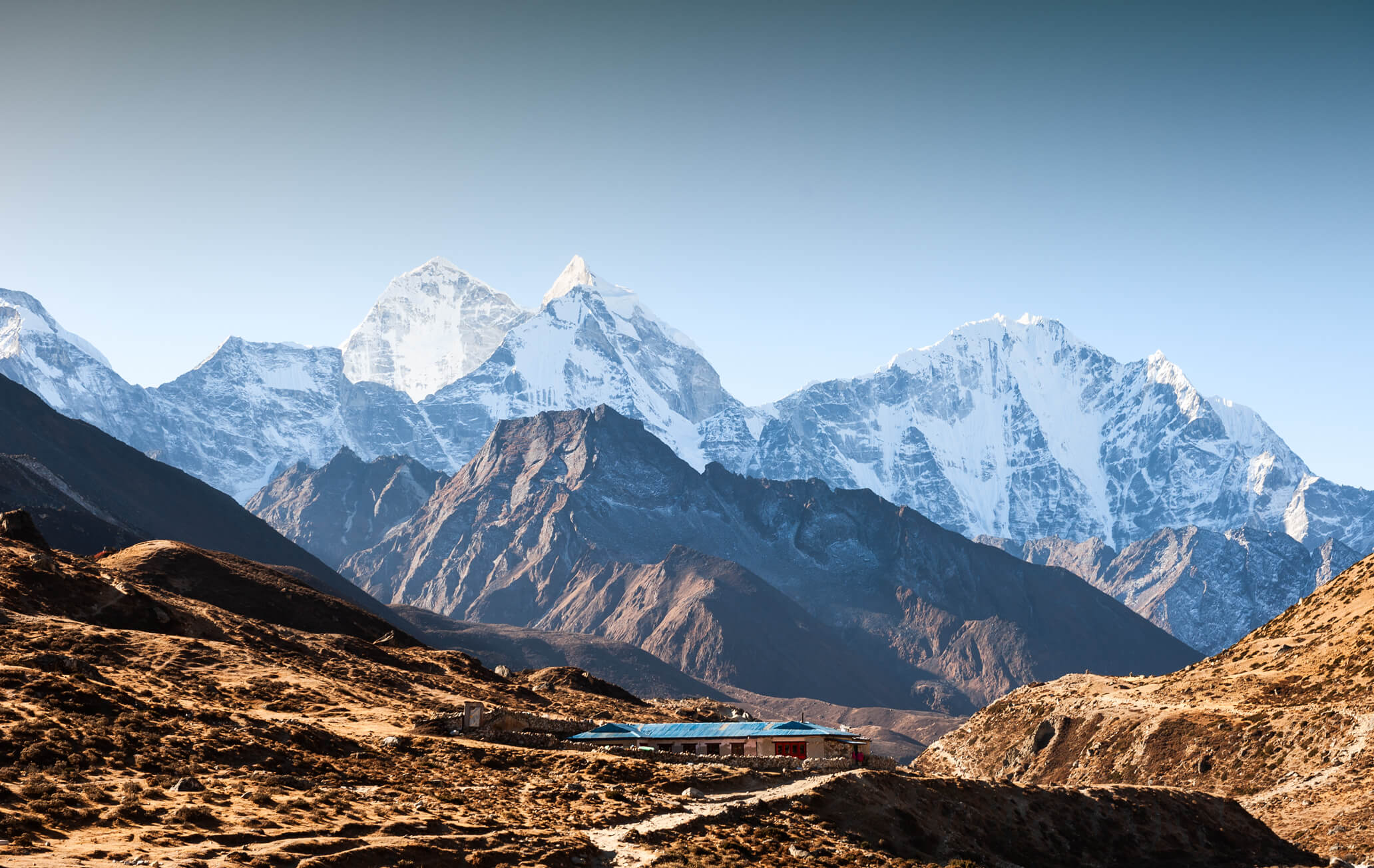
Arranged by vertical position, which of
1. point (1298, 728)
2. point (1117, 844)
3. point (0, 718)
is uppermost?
point (1298, 728)

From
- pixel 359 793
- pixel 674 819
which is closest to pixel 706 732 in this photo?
pixel 674 819

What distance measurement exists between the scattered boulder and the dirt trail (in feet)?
250

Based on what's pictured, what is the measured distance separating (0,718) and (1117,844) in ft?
196

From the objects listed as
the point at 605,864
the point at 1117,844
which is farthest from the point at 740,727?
the point at 605,864

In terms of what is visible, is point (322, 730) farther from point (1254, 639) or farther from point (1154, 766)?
point (1254, 639)

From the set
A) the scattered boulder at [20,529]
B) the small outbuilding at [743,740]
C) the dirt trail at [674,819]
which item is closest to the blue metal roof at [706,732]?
the small outbuilding at [743,740]

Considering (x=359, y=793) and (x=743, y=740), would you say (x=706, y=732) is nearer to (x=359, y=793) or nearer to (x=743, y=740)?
(x=743, y=740)

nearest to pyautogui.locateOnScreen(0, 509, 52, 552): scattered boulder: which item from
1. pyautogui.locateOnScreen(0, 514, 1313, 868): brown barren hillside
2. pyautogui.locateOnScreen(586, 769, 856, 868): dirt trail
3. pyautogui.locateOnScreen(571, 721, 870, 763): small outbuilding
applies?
pyautogui.locateOnScreen(0, 514, 1313, 868): brown barren hillside

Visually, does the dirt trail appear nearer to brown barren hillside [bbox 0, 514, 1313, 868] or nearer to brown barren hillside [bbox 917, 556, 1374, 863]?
brown barren hillside [bbox 0, 514, 1313, 868]

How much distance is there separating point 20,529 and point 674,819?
275 feet

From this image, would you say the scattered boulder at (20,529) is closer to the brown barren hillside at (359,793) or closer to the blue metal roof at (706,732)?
the brown barren hillside at (359,793)

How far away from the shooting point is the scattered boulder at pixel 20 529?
115750mm

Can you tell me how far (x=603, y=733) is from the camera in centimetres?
8519

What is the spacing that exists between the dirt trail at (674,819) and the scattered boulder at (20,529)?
76.3 m
